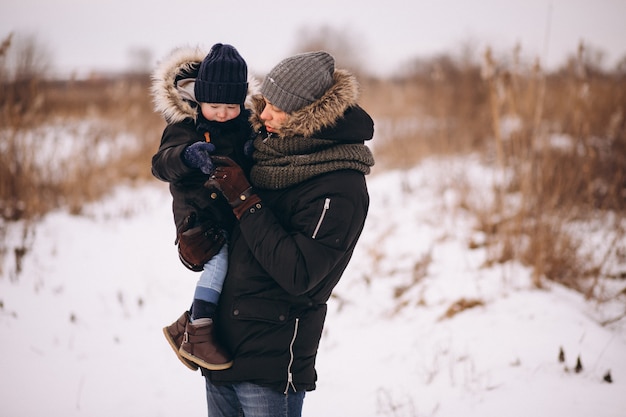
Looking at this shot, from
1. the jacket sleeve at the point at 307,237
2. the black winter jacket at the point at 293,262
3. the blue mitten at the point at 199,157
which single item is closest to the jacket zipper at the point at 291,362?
the black winter jacket at the point at 293,262

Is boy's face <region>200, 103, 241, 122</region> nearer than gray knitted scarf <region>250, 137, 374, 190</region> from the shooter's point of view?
No

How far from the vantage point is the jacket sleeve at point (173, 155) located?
1560mm

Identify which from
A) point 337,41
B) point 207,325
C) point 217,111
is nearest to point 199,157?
point 217,111

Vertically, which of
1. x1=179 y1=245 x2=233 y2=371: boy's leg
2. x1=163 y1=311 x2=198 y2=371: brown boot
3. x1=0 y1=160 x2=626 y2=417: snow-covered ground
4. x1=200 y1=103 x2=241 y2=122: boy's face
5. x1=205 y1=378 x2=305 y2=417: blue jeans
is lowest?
x1=0 y1=160 x2=626 y2=417: snow-covered ground

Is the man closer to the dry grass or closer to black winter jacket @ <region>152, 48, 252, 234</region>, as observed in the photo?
black winter jacket @ <region>152, 48, 252, 234</region>

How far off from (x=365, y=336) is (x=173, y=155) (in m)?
2.82

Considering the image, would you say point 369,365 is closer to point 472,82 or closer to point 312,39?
point 472,82

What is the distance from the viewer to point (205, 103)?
1811 millimetres

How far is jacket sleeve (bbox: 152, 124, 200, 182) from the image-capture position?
1.56 m

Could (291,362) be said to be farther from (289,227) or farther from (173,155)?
(173,155)

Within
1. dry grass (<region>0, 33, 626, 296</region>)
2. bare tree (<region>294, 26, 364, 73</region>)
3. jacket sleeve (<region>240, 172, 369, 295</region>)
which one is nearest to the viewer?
jacket sleeve (<region>240, 172, 369, 295</region>)

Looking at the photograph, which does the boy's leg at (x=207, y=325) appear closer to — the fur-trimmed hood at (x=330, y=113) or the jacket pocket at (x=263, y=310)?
the jacket pocket at (x=263, y=310)

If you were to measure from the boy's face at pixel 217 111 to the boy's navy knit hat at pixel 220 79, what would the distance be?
22 millimetres

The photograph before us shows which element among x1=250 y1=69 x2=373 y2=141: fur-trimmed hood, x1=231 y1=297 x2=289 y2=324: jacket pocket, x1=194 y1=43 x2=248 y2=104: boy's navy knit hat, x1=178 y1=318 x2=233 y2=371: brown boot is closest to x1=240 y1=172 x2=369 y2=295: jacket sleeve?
x1=231 y1=297 x2=289 y2=324: jacket pocket
